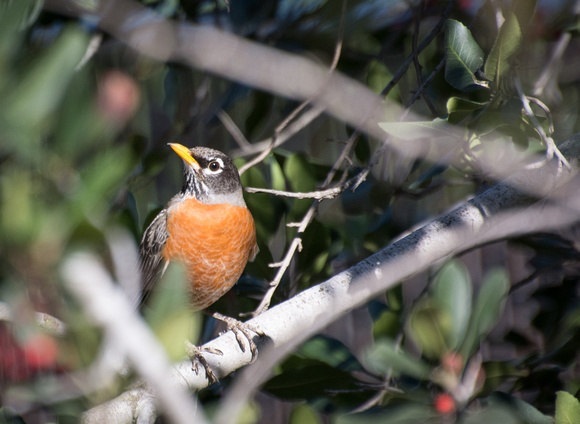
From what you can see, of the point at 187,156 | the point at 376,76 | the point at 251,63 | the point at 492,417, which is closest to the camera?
the point at 251,63

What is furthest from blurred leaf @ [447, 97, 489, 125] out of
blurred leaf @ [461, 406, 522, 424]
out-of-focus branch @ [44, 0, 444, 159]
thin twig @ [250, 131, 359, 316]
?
blurred leaf @ [461, 406, 522, 424]

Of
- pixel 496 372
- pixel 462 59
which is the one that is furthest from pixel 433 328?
pixel 462 59

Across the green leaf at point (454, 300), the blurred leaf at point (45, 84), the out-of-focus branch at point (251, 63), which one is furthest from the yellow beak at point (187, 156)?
the blurred leaf at point (45, 84)

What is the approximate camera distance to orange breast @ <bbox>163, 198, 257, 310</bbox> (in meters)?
2.07

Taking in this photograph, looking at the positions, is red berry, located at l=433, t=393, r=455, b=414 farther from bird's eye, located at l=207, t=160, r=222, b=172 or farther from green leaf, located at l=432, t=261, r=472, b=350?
bird's eye, located at l=207, t=160, r=222, b=172

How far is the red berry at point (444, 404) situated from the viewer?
134 centimetres

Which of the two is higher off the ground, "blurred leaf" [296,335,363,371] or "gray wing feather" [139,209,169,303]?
"gray wing feather" [139,209,169,303]

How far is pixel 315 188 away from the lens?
1.94 m

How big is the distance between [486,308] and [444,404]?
0.25 meters

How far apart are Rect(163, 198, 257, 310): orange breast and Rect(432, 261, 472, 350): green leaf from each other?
872mm

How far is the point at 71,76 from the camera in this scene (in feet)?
1.75

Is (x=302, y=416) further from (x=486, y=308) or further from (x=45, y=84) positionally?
(x=45, y=84)

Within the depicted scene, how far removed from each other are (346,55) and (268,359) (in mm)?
2029

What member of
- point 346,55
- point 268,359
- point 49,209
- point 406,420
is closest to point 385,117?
point 346,55
